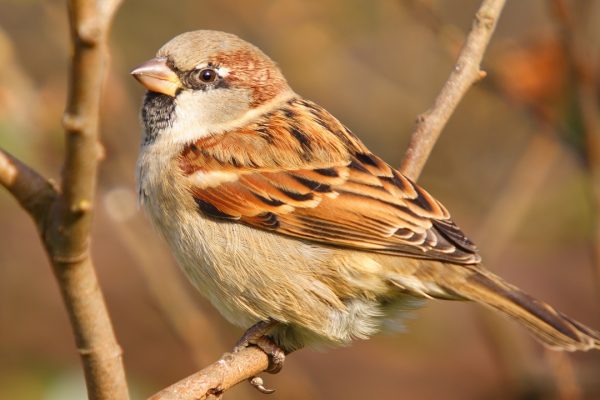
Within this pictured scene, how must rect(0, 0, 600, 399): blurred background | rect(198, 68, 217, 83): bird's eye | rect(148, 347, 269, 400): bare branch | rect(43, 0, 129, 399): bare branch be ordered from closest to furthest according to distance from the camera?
rect(43, 0, 129, 399): bare branch < rect(148, 347, 269, 400): bare branch < rect(198, 68, 217, 83): bird's eye < rect(0, 0, 600, 399): blurred background

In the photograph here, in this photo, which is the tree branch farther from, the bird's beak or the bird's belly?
the bird's beak

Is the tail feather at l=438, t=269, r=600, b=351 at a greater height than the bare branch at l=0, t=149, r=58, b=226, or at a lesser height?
lesser

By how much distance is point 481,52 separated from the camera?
3.04 metres

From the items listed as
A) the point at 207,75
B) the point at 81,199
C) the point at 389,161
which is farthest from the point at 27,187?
the point at 389,161

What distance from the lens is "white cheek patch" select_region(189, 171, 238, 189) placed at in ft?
10.2

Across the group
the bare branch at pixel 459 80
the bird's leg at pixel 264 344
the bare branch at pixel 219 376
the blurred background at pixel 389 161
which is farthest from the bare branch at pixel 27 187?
the blurred background at pixel 389 161

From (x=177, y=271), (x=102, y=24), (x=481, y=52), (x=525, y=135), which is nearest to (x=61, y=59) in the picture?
(x=177, y=271)

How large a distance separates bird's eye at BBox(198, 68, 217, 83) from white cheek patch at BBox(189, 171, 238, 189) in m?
0.36

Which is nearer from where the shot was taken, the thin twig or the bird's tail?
the bird's tail

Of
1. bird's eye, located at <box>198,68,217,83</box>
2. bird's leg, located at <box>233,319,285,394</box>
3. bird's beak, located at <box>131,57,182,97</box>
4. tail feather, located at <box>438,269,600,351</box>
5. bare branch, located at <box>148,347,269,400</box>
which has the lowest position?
bare branch, located at <box>148,347,269,400</box>

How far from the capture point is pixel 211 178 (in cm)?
314

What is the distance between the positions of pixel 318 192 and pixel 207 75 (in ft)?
2.03

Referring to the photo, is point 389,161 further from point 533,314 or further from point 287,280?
point 533,314

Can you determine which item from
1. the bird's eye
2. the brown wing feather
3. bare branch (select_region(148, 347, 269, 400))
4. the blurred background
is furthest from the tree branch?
the blurred background
